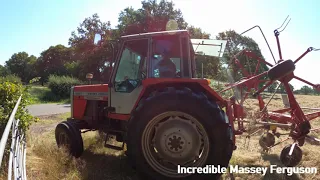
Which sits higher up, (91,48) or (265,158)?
(91,48)

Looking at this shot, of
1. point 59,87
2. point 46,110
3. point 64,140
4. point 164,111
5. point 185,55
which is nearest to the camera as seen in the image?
point 164,111

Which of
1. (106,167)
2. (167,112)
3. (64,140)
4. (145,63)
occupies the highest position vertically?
(145,63)

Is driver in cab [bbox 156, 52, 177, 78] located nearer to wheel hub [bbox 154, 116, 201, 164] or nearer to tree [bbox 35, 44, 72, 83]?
wheel hub [bbox 154, 116, 201, 164]

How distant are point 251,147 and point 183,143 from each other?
2623 millimetres

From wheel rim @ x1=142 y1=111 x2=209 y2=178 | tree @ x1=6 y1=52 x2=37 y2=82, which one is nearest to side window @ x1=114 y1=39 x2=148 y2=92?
wheel rim @ x1=142 y1=111 x2=209 y2=178

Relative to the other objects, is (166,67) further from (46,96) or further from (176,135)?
(46,96)

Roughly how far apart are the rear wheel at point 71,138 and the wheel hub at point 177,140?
1678mm

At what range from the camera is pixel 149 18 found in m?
20.4

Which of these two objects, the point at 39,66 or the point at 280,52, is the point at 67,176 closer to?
the point at 280,52

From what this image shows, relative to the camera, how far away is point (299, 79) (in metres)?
4.69

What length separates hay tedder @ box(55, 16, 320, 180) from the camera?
129 inches

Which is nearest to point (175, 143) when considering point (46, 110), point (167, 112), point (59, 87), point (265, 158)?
point (167, 112)

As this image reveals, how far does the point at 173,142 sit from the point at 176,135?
105 millimetres

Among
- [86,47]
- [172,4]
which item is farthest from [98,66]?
[172,4]
